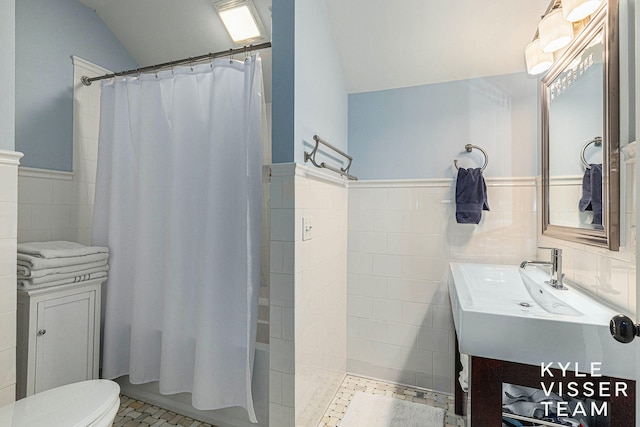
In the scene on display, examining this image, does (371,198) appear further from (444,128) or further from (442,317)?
(442,317)

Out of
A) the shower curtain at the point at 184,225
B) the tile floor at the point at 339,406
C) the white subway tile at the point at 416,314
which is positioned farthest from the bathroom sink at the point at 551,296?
the shower curtain at the point at 184,225

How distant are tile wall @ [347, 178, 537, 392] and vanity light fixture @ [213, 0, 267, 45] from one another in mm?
1193

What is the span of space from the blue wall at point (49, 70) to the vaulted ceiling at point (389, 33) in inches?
8.5

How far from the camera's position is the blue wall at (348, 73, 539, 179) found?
75.0 inches

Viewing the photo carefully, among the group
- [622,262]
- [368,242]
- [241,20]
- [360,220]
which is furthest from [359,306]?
[241,20]

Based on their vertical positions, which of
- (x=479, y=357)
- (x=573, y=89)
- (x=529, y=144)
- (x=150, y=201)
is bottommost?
(x=479, y=357)

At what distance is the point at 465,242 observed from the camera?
1.99 metres

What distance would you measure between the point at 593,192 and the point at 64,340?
99.9 inches

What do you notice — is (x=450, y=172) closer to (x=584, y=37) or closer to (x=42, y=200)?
(x=584, y=37)

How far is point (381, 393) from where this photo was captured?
2010 mm

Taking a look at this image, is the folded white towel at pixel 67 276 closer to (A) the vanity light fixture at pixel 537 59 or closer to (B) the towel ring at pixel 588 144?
(B) the towel ring at pixel 588 144

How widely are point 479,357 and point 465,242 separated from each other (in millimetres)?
1052

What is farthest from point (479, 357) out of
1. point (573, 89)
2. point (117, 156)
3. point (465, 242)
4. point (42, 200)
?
point (42, 200)

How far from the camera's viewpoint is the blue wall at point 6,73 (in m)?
1.25
